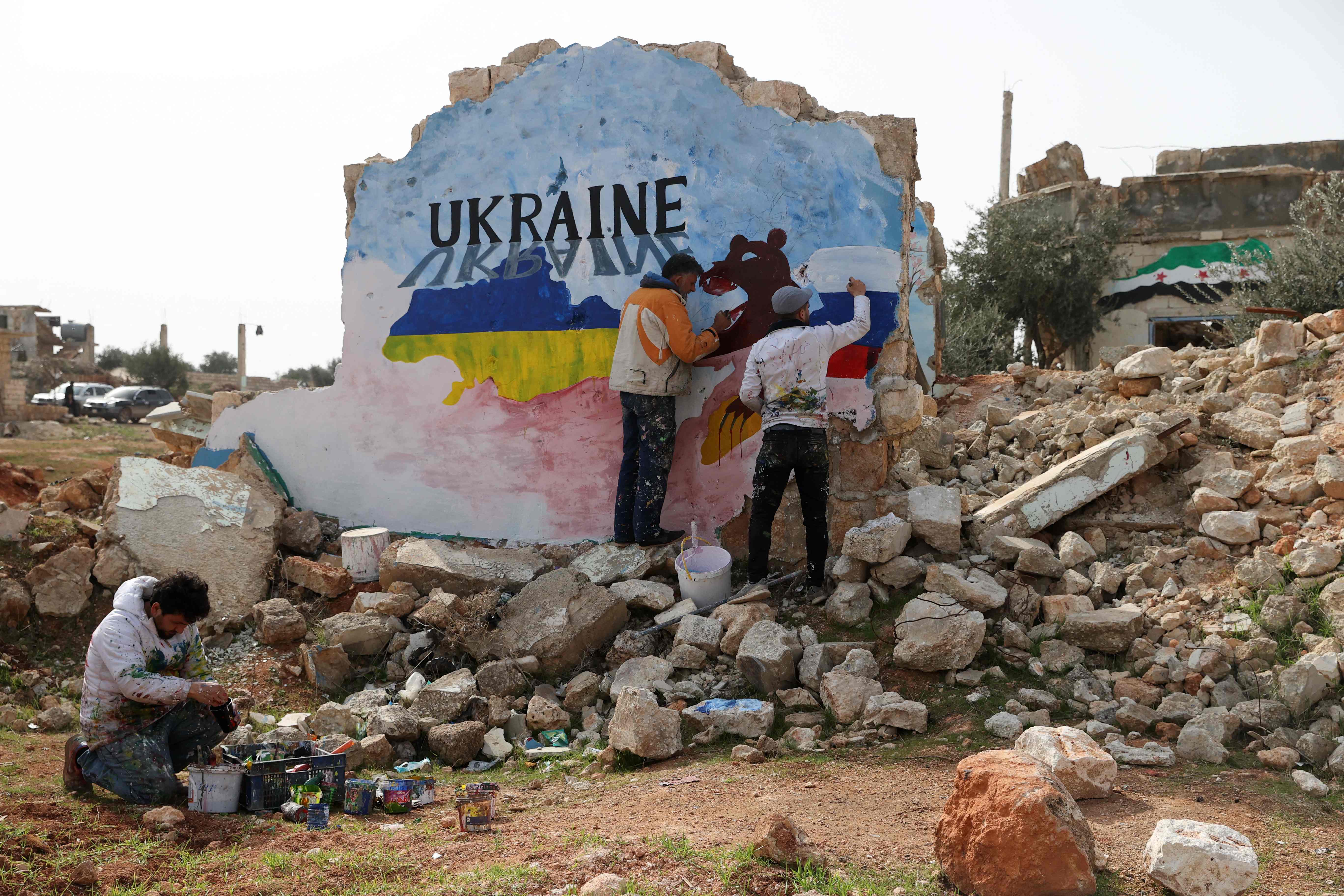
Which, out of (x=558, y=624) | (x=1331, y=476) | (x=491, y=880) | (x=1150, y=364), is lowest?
(x=491, y=880)

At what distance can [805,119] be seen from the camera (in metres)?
6.23

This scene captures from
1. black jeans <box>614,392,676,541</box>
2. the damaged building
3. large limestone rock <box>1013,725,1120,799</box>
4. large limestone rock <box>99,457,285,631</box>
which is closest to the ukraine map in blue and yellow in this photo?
black jeans <box>614,392,676,541</box>

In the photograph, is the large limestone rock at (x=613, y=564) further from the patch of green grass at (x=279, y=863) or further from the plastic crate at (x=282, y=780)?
the patch of green grass at (x=279, y=863)

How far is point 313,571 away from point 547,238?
276 centimetres

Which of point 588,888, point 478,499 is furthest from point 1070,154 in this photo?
point 588,888

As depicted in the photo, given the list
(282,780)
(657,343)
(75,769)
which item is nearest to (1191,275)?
(657,343)

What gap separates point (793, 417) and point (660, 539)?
4.43 ft

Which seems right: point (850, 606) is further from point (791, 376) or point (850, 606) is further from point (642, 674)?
point (791, 376)

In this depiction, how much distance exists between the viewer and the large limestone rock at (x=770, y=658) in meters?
4.84

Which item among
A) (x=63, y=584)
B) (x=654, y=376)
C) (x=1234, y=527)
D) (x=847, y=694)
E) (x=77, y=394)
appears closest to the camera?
(x=847, y=694)

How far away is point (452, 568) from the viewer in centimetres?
631

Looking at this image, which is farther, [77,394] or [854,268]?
[77,394]

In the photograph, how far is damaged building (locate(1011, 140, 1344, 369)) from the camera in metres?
16.8

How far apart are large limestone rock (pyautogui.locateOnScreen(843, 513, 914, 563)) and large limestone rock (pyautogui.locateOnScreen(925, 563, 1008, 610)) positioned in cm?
24
